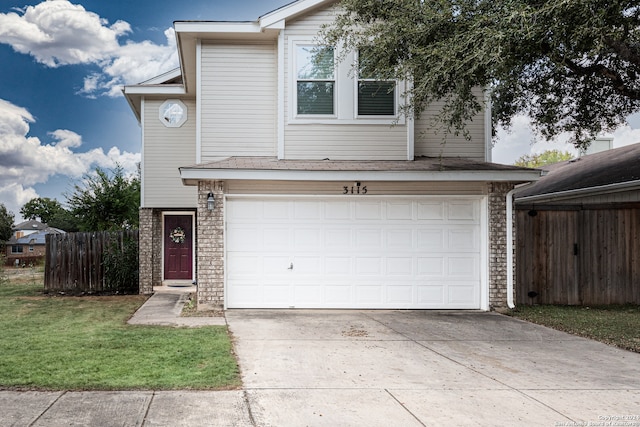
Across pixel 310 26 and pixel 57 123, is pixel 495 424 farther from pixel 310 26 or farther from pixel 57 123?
pixel 57 123

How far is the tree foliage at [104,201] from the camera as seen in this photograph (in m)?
16.3

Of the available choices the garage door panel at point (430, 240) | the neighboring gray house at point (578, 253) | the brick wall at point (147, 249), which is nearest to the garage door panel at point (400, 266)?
the garage door panel at point (430, 240)

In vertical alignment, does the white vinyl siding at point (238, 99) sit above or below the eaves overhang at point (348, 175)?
above

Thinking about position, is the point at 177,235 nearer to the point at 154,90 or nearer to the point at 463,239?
the point at 154,90

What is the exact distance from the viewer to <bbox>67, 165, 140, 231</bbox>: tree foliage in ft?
53.5

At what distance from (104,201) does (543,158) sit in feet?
113

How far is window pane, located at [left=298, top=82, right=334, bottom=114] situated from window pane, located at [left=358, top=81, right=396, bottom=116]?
0.63m

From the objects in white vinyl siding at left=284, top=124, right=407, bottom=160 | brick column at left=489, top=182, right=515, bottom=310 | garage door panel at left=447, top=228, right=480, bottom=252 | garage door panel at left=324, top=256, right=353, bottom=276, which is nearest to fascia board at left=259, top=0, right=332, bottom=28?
white vinyl siding at left=284, top=124, right=407, bottom=160

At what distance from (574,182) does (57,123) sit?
36959 mm

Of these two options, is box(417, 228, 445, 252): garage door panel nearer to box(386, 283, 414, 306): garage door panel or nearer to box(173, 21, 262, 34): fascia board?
box(386, 283, 414, 306): garage door panel

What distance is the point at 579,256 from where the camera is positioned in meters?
10.9

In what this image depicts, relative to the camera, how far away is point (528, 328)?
846 cm

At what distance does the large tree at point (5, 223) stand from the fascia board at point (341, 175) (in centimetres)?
4683

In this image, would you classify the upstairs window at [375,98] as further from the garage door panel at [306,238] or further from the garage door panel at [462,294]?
the garage door panel at [462,294]
